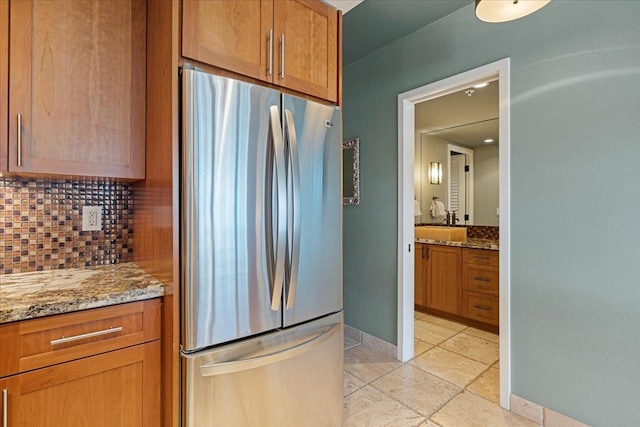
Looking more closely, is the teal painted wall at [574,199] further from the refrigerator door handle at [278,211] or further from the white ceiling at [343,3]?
the refrigerator door handle at [278,211]

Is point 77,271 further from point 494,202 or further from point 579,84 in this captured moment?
point 494,202

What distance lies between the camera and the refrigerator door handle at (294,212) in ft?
4.54

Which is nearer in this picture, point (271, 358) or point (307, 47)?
point (271, 358)

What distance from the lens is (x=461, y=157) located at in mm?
4250

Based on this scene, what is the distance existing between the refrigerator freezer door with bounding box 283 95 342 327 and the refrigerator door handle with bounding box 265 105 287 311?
3 centimetres

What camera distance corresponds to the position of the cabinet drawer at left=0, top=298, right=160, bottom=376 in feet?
3.21

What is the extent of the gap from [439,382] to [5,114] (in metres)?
2.75

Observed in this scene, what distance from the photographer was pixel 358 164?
290 cm

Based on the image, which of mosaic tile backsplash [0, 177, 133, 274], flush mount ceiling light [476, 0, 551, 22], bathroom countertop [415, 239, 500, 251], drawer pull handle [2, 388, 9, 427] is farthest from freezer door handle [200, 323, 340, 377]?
bathroom countertop [415, 239, 500, 251]

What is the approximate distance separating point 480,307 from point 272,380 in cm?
265

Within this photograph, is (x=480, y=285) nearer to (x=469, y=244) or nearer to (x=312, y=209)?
(x=469, y=244)

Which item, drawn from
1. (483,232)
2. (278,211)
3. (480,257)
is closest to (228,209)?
(278,211)

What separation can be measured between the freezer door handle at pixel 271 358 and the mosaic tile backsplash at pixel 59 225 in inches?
34.7

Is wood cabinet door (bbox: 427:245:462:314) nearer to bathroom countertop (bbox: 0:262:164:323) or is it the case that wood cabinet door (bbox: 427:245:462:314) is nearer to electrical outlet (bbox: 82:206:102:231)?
bathroom countertop (bbox: 0:262:164:323)
